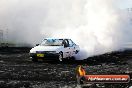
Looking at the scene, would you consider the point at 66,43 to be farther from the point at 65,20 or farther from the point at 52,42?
the point at 65,20

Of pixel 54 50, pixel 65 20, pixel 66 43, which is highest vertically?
pixel 65 20

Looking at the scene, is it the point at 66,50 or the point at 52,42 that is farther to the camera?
the point at 52,42

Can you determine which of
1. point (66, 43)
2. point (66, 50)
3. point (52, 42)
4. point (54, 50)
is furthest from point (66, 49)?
point (54, 50)

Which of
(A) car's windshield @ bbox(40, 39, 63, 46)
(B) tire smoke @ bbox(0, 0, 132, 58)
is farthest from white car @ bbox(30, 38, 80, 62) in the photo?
(B) tire smoke @ bbox(0, 0, 132, 58)

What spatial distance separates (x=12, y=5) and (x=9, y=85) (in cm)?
3019

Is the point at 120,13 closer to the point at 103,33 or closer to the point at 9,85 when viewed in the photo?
the point at 103,33

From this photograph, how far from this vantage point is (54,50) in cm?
1989

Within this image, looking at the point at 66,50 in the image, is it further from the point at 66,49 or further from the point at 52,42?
the point at 52,42

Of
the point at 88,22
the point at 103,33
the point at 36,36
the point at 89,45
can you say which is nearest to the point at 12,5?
the point at 36,36

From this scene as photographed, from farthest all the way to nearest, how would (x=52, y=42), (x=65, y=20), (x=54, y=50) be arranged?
1. (x=65, y=20)
2. (x=52, y=42)
3. (x=54, y=50)

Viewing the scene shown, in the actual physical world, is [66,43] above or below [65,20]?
below

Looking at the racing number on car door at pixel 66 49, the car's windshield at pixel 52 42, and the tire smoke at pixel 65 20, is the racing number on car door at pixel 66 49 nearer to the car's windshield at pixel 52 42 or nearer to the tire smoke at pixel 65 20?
the car's windshield at pixel 52 42

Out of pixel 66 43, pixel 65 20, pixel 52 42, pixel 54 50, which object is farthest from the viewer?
pixel 65 20

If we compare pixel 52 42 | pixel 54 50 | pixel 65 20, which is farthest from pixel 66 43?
pixel 65 20
